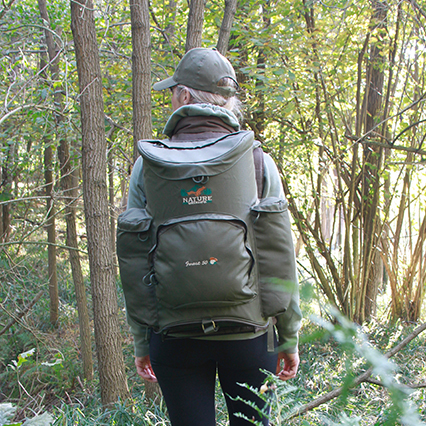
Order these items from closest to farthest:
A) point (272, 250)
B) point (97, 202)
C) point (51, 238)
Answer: point (272, 250), point (97, 202), point (51, 238)

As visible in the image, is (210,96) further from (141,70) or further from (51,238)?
(51,238)

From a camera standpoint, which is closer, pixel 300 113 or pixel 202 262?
pixel 202 262

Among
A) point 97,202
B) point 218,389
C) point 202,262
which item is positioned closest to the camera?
point 202,262

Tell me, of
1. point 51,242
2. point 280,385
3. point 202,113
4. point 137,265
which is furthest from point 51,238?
point 280,385

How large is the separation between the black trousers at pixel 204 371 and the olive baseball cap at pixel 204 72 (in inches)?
38.0

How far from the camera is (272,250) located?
136cm

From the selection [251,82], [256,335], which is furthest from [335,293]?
[256,335]

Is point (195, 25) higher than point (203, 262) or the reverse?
higher

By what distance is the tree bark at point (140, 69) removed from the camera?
2.86m

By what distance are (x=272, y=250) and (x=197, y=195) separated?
1.10 ft

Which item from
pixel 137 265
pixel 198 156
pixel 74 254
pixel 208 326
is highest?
pixel 198 156

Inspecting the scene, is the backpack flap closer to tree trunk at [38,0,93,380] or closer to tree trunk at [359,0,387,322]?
tree trunk at [38,0,93,380]

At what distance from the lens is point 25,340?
17.3 feet

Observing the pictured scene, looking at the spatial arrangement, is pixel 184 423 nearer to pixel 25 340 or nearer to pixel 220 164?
pixel 220 164
